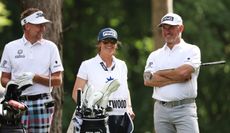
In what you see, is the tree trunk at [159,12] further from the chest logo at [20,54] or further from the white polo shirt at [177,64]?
the chest logo at [20,54]

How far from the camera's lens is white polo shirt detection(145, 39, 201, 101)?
11.2 m

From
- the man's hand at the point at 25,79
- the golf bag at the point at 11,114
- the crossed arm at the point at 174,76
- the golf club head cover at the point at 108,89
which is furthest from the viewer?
the crossed arm at the point at 174,76

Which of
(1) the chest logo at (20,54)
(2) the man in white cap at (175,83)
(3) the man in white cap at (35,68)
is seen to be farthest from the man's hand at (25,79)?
(2) the man in white cap at (175,83)

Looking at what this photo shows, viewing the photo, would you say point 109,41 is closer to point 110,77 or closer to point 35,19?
point 110,77

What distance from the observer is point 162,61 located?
1143cm

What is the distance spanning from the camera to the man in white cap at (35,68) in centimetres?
1096

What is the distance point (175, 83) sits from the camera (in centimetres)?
1127

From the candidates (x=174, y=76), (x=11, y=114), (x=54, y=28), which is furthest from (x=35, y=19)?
(x=54, y=28)

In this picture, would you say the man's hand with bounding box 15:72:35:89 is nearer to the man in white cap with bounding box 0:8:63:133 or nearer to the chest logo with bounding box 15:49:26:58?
the man in white cap with bounding box 0:8:63:133

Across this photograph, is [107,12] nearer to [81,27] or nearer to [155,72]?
[81,27]

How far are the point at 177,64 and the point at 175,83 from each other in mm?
237

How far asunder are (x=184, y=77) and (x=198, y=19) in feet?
36.3

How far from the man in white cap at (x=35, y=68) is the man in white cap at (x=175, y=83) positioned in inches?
48.3

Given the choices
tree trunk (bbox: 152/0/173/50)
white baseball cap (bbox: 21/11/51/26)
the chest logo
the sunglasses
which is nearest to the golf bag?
the chest logo
